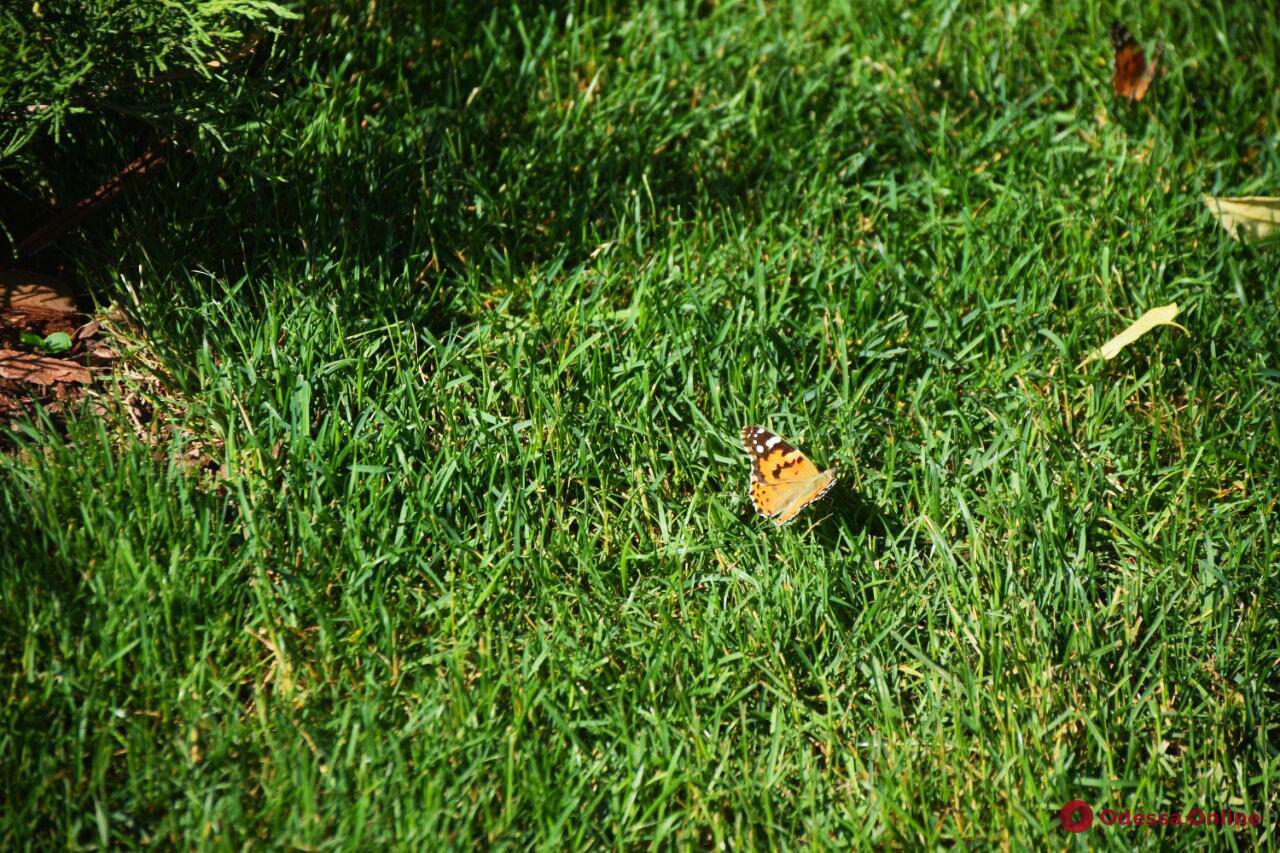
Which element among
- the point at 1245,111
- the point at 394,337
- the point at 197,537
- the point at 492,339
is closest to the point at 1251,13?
the point at 1245,111

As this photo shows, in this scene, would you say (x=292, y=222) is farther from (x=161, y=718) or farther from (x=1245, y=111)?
(x=1245, y=111)

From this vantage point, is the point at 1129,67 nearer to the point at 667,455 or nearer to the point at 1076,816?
the point at 667,455

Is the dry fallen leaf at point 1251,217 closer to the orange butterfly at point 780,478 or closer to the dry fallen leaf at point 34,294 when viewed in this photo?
the orange butterfly at point 780,478

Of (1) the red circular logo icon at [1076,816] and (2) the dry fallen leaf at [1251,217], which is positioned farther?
(2) the dry fallen leaf at [1251,217]

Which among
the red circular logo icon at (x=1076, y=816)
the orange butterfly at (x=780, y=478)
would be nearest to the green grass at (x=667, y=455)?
the red circular logo icon at (x=1076, y=816)

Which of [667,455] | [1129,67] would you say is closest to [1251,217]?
[1129,67]
